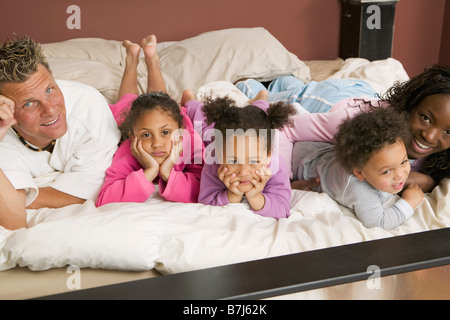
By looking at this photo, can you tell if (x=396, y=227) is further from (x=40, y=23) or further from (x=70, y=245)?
(x=40, y=23)

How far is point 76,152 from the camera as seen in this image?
1.36 metres

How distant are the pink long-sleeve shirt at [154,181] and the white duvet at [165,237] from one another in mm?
119

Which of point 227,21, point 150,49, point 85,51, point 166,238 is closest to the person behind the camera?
point 166,238

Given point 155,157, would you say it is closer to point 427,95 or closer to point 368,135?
point 368,135

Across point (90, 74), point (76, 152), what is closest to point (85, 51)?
point (90, 74)

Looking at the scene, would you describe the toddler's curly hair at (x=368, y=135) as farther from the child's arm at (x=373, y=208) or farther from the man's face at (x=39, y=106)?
the man's face at (x=39, y=106)

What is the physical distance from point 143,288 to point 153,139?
674mm

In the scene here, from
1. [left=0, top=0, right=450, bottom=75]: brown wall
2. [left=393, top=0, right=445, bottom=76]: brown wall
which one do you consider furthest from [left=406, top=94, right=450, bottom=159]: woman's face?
[left=393, top=0, right=445, bottom=76]: brown wall

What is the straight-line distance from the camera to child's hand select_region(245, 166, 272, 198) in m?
1.16

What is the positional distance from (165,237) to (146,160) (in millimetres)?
353

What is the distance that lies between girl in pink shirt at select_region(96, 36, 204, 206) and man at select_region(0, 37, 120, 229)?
0.06 metres

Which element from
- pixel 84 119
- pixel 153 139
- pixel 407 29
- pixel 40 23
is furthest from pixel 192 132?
pixel 407 29

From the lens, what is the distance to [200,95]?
1782 mm

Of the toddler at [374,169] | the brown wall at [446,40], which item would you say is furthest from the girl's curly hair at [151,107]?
the brown wall at [446,40]
